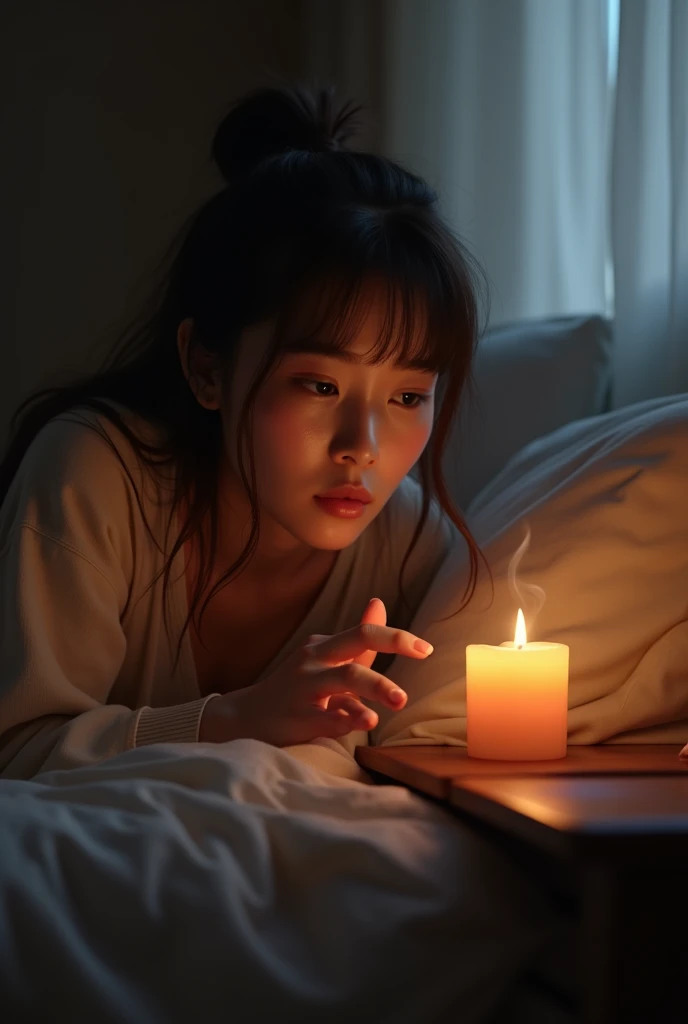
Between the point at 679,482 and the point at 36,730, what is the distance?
2.35 ft

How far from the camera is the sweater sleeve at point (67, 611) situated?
47.1 inches

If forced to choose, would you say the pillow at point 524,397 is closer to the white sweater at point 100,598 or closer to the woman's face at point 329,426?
the white sweater at point 100,598

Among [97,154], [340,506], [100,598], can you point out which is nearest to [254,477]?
[340,506]

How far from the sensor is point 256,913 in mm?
769

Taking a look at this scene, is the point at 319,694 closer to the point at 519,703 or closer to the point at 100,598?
the point at 519,703

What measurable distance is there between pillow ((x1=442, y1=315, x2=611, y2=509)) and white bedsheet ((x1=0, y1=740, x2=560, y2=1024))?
992mm

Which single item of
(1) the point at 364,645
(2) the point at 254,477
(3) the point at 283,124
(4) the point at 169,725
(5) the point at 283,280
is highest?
(3) the point at 283,124

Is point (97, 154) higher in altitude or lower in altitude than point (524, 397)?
higher

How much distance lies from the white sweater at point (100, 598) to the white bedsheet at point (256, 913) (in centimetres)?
32

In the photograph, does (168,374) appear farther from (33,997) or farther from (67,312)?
(67,312)

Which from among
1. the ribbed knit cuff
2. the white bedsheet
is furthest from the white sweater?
the white bedsheet

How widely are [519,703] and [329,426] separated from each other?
415 mm

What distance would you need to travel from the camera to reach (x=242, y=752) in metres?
0.96

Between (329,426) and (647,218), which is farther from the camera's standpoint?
(647,218)
